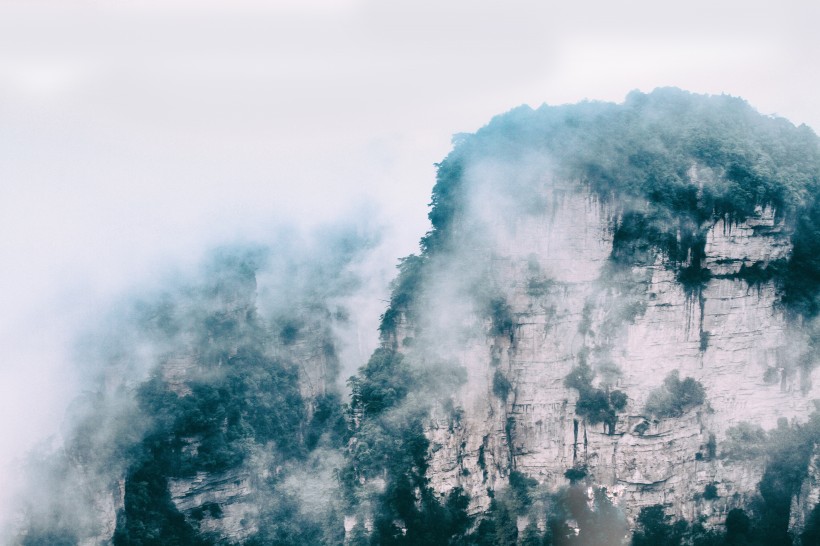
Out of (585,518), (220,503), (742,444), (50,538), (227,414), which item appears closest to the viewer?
(50,538)

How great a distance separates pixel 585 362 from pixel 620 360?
1411 millimetres

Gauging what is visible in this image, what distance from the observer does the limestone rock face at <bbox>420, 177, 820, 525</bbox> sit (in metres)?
35.1

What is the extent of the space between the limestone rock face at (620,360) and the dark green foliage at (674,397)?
265 millimetres

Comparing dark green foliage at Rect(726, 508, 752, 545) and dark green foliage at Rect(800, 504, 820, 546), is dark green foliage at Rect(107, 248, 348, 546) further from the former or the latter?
dark green foliage at Rect(800, 504, 820, 546)

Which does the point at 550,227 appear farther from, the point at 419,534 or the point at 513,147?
the point at 419,534

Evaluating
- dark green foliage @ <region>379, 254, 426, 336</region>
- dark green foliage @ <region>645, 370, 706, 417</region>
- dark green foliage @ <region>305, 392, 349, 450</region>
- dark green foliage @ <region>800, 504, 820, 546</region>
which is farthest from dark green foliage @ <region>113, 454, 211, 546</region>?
dark green foliage @ <region>800, 504, 820, 546</region>

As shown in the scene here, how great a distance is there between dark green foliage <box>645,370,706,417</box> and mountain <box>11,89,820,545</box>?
81mm

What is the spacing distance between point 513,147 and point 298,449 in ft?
58.0

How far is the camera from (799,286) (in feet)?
118

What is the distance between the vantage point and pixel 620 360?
3538cm

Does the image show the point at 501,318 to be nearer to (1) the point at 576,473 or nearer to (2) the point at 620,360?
(2) the point at 620,360

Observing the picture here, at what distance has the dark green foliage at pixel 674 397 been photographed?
115 ft

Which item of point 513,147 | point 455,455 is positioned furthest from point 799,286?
point 455,455


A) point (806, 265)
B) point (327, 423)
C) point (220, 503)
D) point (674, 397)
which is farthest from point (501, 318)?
point (220, 503)
